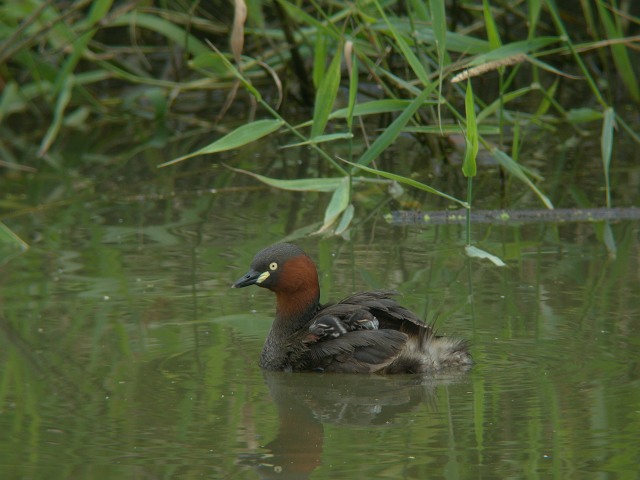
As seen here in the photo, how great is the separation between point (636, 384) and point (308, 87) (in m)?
5.40

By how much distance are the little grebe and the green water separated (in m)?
0.07

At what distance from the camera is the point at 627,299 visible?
5383mm

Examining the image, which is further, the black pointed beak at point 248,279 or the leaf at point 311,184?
the leaf at point 311,184

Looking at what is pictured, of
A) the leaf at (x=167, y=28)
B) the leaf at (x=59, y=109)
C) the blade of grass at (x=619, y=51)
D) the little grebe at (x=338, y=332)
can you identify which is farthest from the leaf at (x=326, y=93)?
the leaf at (x=167, y=28)

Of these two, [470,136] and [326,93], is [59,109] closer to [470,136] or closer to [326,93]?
[326,93]

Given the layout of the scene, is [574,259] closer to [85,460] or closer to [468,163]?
[468,163]

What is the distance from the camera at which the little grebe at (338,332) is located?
185 inches

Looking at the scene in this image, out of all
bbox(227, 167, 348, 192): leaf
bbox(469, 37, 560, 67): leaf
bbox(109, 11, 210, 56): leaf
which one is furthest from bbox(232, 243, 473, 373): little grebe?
bbox(109, 11, 210, 56): leaf

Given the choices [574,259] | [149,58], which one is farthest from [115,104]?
[574,259]

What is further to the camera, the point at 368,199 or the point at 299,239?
the point at 368,199

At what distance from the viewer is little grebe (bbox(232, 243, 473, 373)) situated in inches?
185

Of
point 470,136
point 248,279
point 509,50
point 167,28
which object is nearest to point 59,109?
point 167,28

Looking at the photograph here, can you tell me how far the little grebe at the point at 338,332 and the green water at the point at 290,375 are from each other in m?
0.07

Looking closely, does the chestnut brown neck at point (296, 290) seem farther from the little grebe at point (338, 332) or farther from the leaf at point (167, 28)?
the leaf at point (167, 28)
